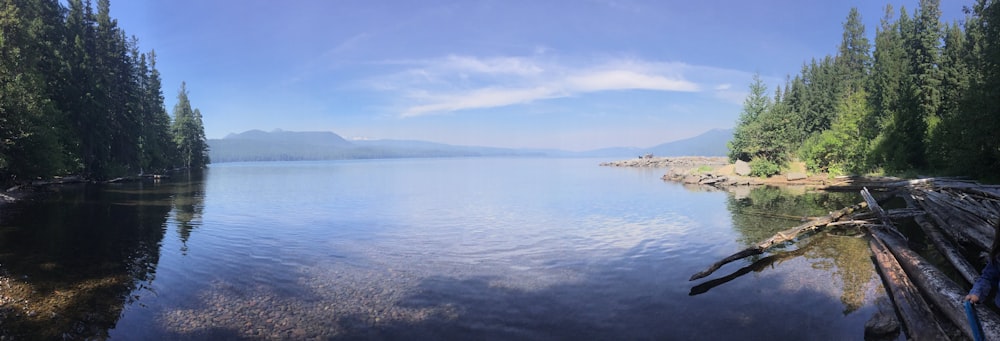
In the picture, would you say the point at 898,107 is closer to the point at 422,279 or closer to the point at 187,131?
the point at 422,279

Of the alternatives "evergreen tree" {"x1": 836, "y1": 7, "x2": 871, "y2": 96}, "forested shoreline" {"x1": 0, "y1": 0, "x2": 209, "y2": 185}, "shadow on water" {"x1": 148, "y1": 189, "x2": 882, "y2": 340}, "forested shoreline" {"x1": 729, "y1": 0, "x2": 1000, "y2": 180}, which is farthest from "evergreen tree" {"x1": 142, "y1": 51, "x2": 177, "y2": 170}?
"evergreen tree" {"x1": 836, "y1": 7, "x2": 871, "y2": 96}

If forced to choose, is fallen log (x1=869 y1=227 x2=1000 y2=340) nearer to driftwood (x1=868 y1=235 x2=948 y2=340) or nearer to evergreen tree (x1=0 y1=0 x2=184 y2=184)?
driftwood (x1=868 y1=235 x2=948 y2=340)

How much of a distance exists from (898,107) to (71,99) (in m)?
91.0

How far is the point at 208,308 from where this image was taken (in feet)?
39.0

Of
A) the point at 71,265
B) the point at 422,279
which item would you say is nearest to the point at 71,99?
the point at 71,265

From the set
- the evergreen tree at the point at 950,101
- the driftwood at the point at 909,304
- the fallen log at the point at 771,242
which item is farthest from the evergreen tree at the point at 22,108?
the evergreen tree at the point at 950,101

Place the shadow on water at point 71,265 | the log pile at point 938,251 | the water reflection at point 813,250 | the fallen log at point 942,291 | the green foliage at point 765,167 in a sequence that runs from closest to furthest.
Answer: the fallen log at point 942,291 < the log pile at point 938,251 < the shadow on water at point 71,265 < the water reflection at point 813,250 < the green foliage at point 765,167

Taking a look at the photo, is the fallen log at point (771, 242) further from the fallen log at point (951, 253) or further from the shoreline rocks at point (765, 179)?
the shoreline rocks at point (765, 179)

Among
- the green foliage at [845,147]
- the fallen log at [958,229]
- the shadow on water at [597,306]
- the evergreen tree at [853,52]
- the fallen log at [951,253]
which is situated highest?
the evergreen tree at [853,52]

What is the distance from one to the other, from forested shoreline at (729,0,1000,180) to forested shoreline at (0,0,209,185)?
68736mm

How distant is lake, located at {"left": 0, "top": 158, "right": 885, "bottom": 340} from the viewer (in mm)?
10586

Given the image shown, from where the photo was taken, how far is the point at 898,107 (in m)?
48.2

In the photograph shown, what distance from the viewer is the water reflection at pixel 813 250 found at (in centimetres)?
1349

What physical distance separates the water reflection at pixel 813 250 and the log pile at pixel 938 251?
16.0 inches
